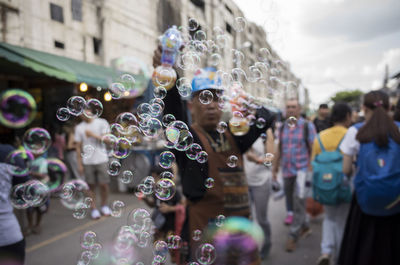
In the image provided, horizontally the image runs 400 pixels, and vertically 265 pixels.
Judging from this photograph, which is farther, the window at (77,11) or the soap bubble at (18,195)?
the window at (77,11)

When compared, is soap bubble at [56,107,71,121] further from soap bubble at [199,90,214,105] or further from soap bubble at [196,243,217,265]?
soap bubble at [196,243,217,265]

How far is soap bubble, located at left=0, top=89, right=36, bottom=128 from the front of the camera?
2.27 metres

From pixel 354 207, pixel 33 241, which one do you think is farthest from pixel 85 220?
pixel 354 207

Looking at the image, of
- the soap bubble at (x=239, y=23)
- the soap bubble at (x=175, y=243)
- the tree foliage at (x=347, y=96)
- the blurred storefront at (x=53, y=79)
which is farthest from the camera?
the tree foliage at (x=347, y=96)

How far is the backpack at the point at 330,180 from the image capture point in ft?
9.29

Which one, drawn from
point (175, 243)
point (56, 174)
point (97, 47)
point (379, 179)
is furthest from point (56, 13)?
point (379, 179)

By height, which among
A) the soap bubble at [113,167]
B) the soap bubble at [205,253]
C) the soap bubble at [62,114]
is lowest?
the soap bubble at [205,253]

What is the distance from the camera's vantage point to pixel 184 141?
1.89 meters

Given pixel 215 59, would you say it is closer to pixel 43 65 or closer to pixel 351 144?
pixel 351 144

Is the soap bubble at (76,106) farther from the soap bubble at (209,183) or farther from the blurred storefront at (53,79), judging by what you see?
the soap bubble at (209,183)

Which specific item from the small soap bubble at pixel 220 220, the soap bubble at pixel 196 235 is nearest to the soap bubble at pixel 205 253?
the soap bubble at pixel 196 235

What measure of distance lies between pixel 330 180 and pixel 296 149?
990 millimetres

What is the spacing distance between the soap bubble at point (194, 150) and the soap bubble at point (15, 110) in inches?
60.9

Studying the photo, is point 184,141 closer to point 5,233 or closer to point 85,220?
point 5,233
